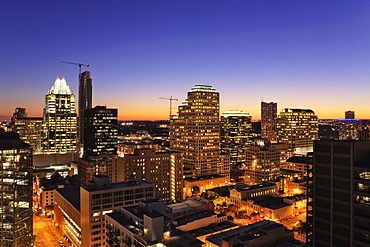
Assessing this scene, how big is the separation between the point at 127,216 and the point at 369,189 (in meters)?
46.1

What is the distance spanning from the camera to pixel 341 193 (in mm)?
54094

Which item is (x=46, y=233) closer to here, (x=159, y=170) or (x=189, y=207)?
(x=189, y=207)

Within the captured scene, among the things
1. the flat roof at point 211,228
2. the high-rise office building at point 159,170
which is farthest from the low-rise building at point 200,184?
the flat roof at point 211,228

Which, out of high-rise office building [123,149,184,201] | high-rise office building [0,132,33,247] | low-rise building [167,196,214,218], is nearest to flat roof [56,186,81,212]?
high-rise office building [0,132,33,247]

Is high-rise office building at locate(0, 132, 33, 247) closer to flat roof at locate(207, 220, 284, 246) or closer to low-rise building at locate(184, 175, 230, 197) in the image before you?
flat roof at locate(207, 220, 284, 246)

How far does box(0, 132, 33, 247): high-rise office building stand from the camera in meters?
80.4

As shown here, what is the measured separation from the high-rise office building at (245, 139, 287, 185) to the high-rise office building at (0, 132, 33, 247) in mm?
132192

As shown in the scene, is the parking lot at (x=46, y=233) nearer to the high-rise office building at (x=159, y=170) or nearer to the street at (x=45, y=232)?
the street at (x=45, y=232)

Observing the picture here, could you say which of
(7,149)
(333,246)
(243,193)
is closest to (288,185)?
(243,193)

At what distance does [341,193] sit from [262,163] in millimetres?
128322

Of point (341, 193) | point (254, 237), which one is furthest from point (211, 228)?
point (341, 193)

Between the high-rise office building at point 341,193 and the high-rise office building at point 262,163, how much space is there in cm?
12514

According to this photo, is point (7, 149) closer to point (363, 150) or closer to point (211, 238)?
point (211, 238)

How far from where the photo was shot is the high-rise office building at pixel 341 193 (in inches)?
2024
